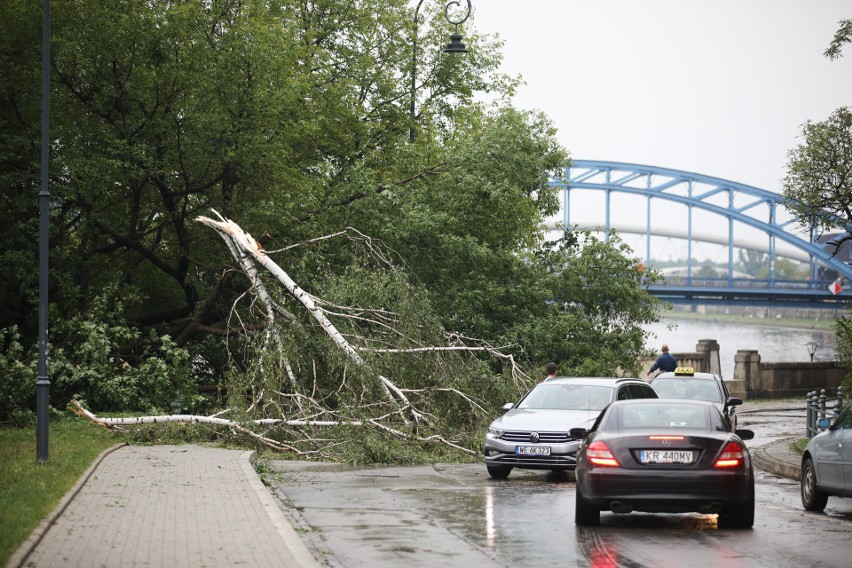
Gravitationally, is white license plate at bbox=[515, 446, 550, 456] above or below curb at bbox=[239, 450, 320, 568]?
above

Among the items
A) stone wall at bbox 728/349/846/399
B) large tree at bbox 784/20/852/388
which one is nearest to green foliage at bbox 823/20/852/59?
large tree at bbox 784/20/852/388

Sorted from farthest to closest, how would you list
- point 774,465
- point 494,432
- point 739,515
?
point 774,465 → point 494,432 → point 739,515

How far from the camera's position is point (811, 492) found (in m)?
13.4

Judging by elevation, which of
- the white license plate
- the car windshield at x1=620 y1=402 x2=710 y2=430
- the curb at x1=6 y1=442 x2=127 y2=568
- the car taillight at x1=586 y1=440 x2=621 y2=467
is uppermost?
the car windshield at x1=620 y1=402 x2=710 y2=430

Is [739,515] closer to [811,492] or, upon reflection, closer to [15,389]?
[811,492]

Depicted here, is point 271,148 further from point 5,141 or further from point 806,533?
point 806,533

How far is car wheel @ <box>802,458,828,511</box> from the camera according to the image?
43.4ft

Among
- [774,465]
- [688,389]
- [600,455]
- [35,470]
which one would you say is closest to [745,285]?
[688,389]

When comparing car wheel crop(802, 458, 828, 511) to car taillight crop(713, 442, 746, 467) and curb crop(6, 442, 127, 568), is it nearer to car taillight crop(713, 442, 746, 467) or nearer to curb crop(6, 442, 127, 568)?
car taillight crop(713, 442, 746, 467)

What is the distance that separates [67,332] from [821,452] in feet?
55.2

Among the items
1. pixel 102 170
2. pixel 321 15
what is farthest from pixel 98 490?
pixel 321 15

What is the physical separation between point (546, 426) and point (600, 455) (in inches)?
196

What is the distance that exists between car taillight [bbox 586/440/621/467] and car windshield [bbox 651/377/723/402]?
12.4 meters

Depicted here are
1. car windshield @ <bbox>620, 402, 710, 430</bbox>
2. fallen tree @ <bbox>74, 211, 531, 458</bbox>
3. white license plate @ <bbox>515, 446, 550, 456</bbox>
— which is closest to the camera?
car windshield @ <bbox>620, 402, 710, 430</bbox>
